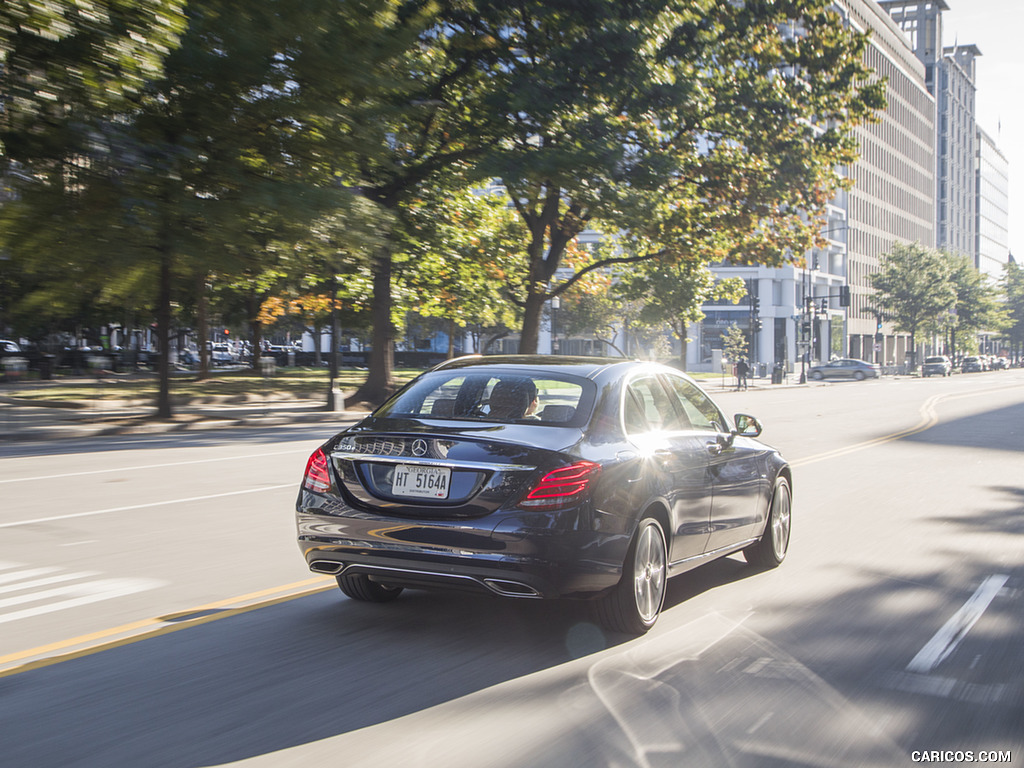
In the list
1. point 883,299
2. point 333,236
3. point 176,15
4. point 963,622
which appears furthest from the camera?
point 883,299

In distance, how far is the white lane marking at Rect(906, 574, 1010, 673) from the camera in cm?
523

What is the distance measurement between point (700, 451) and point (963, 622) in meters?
1.78

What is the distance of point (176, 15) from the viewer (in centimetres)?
1680

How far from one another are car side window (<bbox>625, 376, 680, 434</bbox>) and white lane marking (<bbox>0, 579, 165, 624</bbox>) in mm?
3190

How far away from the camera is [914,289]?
91.1 m

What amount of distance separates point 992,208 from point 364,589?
611 feet

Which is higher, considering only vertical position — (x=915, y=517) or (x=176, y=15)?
(x=176, y=15)

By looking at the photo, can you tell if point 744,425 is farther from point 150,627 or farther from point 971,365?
point 971,365

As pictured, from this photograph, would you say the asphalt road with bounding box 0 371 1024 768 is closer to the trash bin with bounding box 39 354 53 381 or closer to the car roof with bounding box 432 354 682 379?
the car roof with bounding box 432 354 682 379

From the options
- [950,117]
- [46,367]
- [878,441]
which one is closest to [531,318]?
[878,441]

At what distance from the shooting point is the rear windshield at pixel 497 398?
18.7ft

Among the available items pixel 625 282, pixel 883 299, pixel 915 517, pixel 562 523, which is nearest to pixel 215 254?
pixel 915 517

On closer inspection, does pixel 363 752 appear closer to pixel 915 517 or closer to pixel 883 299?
pixel 915 517

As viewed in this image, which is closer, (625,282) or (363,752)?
(363,752)
